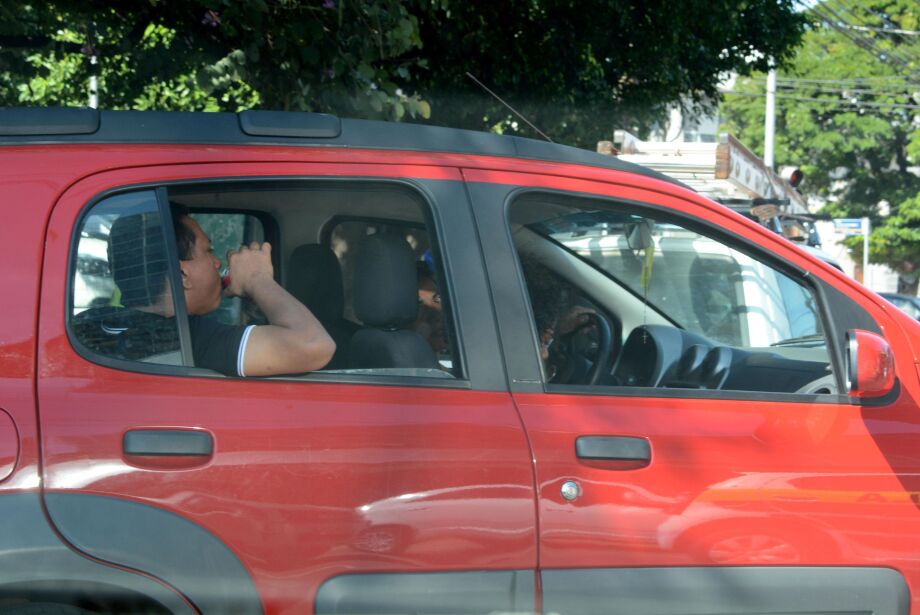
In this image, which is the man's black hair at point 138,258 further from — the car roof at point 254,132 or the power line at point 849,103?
the power line at point 849,103

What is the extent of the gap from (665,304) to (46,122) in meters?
2.17

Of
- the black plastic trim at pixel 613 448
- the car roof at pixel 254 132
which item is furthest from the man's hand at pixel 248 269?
the black plastic trim at pixel 613 448

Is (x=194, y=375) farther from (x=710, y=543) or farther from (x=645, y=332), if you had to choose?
(x=645, y=332)

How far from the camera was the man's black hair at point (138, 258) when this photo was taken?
2.49 metres

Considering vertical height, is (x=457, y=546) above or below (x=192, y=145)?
below

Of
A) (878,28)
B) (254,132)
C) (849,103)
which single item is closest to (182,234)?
(254,132)

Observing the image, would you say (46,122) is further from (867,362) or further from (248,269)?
(867,362)

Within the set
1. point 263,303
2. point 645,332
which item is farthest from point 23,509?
point 645,332

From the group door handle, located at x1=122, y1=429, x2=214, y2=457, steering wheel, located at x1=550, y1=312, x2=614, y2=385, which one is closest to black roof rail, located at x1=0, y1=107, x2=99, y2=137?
door handle, located at x1=122, y1=429, x2=214, y2=457

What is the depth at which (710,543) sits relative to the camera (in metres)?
2.59

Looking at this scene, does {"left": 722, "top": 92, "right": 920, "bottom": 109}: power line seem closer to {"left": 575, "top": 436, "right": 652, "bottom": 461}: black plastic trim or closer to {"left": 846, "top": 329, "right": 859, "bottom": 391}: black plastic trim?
{"left": 846, "top": 329, "right": 859, "bottom": 391}: black plastic trim

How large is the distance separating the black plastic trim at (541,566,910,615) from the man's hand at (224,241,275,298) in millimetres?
995

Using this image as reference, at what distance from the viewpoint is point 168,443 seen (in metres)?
2.33

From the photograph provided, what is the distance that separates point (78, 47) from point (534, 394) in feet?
19.3
